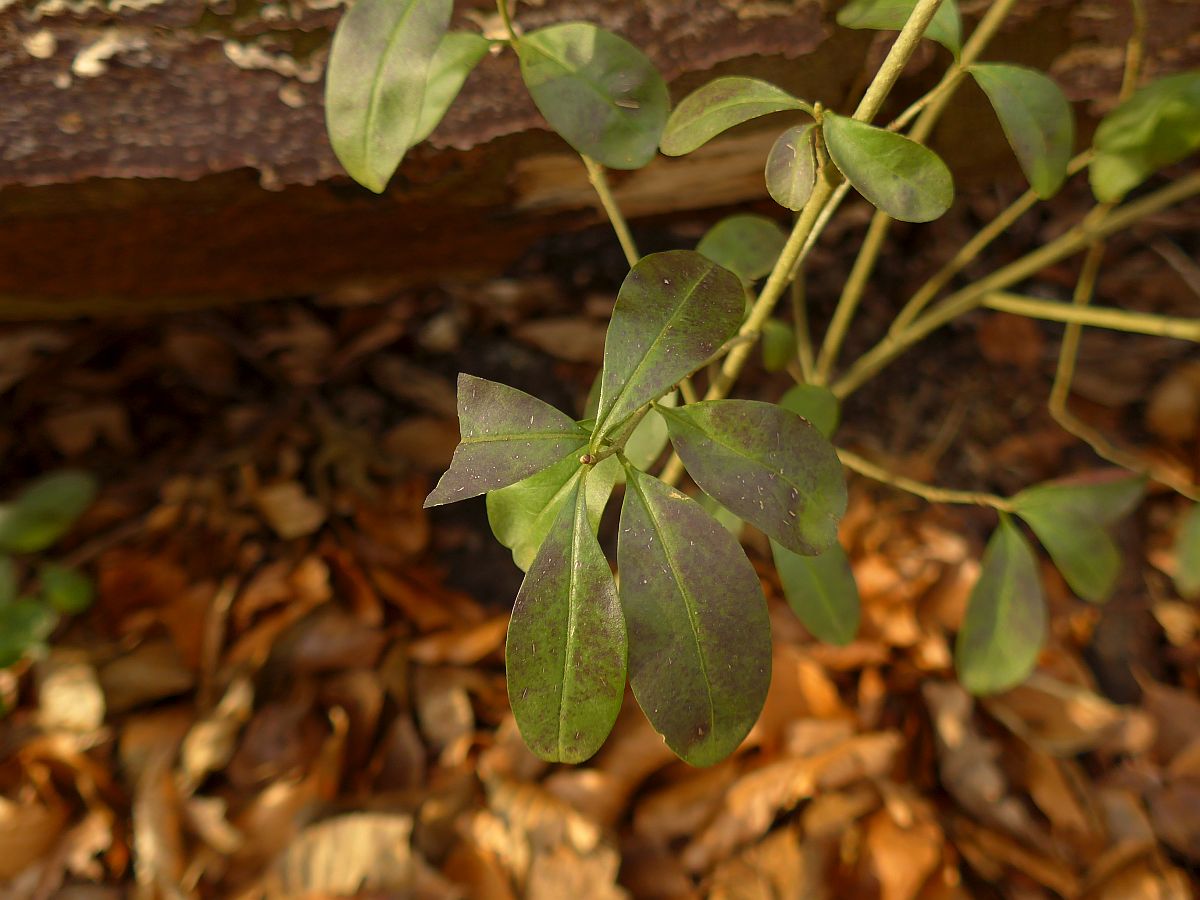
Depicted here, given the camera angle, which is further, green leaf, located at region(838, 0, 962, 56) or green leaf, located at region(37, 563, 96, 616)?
green leaf, located at region(37, 563, 96, 616)

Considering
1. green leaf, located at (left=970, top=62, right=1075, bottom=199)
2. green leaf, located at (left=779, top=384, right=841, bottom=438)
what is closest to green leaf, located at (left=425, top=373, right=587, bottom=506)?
green leaf, located at (left=779, top=384, right=841, bottom=438)

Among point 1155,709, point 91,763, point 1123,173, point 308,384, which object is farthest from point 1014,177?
point 91,763

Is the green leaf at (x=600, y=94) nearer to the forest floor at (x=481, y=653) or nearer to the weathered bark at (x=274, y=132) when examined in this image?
the weathered bark at (x=274, y=132)

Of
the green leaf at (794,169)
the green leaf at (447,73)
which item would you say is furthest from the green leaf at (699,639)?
the green leaf at (447,73)

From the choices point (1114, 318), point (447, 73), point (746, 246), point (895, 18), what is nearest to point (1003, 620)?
point (1114, 318)

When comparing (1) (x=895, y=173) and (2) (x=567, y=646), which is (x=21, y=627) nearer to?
(2) (x=567, y=646)

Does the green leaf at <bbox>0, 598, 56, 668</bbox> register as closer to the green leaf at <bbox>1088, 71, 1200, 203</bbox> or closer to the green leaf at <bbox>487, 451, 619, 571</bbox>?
the green leaf at <bbox>487, 451, 619, 571</bbox>
